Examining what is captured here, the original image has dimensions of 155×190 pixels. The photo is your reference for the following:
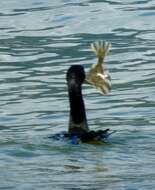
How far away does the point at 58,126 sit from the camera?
14109 mm

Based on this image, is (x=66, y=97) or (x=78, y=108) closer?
(x=78, y=108)

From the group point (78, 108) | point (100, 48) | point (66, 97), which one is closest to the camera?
point (78, 108)

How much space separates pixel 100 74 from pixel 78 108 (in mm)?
476

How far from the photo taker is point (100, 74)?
12375 millimetres

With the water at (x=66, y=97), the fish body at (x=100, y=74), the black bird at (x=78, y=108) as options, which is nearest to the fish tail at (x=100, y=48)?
the fish body at (x=100, y=74)

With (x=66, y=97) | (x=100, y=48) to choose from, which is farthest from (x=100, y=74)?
(x=66, y=97)

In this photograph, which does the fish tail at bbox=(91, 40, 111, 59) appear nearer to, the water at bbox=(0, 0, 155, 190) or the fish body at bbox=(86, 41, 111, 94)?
the fish body at bbox=(86, 41, 111, 94)

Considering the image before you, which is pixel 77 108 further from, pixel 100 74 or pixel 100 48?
pixel 100 48

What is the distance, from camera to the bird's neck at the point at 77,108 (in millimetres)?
12117

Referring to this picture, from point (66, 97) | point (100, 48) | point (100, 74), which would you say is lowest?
point (66, 97)

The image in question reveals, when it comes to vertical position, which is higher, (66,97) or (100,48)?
(100,48)

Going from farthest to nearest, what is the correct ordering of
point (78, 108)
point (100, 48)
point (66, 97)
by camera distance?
1. point (66, 97)
2. point (100, 48)
3. point (78, 108)

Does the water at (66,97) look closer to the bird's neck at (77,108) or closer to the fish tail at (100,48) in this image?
the bird's neck at (77,108)

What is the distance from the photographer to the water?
35.5ft
